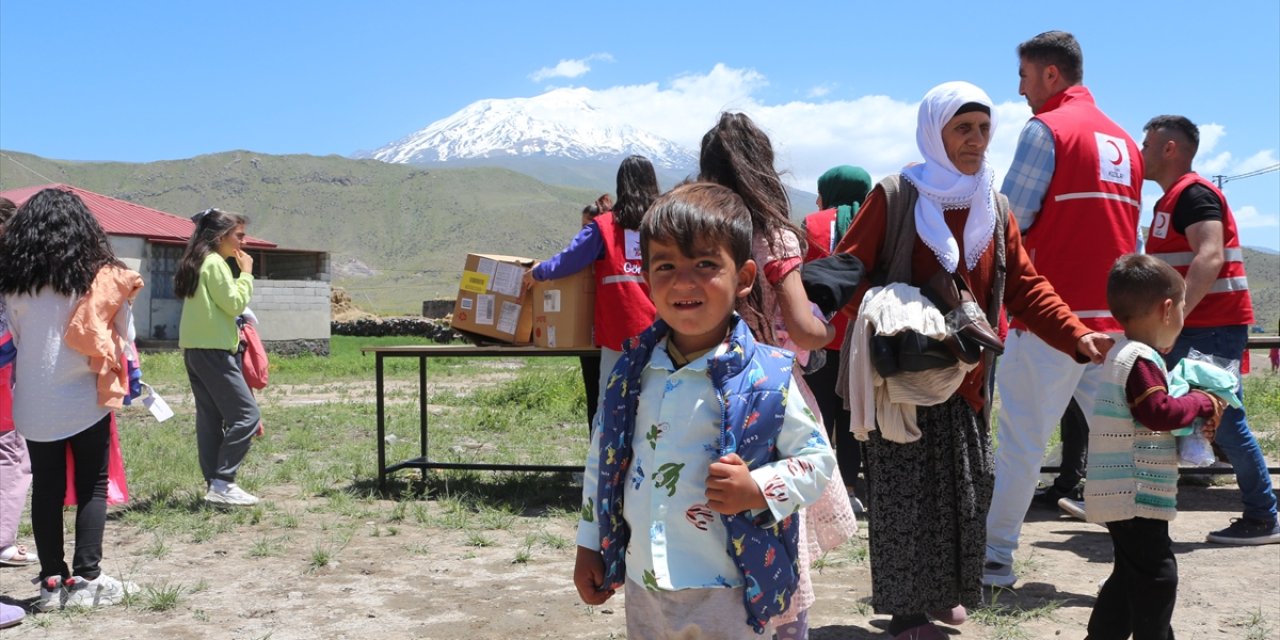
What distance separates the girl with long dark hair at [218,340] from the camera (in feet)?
20.9

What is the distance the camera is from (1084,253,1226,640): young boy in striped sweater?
119 inches

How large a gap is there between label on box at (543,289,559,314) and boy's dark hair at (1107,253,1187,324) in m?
3.34

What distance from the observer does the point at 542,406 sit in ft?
39.3

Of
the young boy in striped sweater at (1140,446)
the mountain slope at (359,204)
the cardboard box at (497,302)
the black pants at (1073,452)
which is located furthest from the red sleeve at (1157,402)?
the mountain slope at (359,204)

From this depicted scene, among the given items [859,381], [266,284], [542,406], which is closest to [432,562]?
[859,381]

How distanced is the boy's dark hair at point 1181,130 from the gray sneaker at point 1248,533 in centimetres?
195

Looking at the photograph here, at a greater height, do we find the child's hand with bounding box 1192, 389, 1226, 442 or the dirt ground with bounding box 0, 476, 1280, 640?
the child's hand with bounding box 1192, 389, 1226, 442

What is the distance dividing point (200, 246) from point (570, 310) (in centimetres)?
248

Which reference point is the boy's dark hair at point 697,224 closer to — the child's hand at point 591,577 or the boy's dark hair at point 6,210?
the child's hand at point 591,577

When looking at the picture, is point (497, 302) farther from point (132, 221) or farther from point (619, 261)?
point (132, 221)

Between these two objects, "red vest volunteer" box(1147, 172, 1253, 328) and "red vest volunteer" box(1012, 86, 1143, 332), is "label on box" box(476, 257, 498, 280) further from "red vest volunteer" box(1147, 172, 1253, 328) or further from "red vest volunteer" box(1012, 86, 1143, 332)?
"red vest volunteer" box(1147, 172, 1253, 328)

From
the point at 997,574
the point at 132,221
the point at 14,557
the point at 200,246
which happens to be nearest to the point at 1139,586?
the point at 997,574

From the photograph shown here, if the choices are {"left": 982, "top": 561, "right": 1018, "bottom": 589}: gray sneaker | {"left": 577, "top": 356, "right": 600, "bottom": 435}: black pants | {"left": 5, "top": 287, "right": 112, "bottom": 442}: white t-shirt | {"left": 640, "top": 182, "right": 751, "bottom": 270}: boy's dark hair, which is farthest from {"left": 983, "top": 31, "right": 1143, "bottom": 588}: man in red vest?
{"left": 5, "top": 287, "right": 112, "bottom": 442}: white t-shirt

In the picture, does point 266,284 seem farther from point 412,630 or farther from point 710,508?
point 710,508
